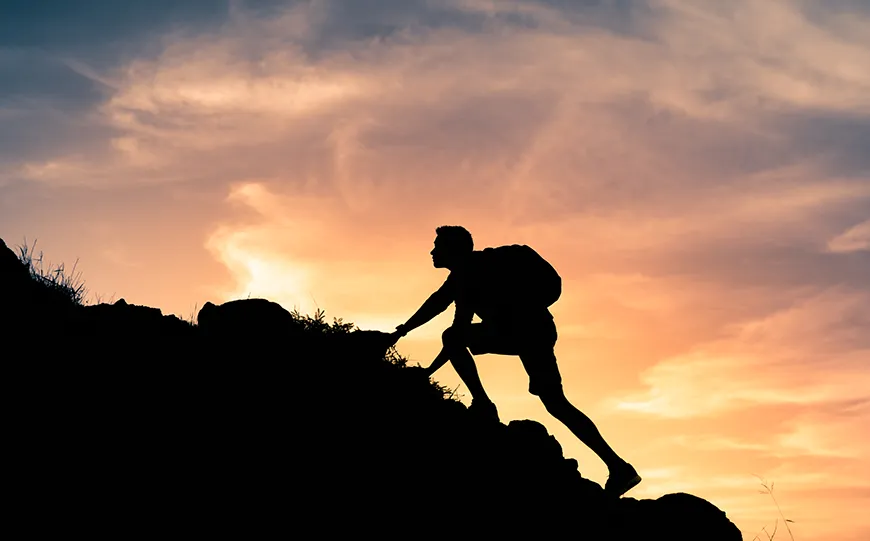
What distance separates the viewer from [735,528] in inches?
417

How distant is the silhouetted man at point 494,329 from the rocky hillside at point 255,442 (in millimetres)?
951

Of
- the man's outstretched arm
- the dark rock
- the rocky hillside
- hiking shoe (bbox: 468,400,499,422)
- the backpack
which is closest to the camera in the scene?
the rocky hillside

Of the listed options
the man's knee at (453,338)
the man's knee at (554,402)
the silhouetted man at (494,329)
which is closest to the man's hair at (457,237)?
the silhouetted man at (494,329)

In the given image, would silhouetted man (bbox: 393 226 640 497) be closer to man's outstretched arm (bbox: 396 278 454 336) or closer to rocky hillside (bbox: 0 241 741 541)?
man's outstretched arm (bbox: 396 278 454 336)

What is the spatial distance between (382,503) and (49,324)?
232 inches

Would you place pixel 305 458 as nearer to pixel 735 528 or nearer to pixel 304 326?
pixel 304 326

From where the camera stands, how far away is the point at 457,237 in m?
11.3

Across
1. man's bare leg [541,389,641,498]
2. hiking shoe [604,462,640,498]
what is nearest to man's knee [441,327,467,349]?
man's bare leg [541,389,641,498]

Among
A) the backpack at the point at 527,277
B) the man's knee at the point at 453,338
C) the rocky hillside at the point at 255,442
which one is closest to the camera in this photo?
the rocky hillside at the point at 255,442

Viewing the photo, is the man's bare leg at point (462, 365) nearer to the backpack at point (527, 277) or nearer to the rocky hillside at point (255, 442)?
the rocky hillside at point (255, 442)

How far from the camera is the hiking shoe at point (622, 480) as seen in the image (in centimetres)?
1045

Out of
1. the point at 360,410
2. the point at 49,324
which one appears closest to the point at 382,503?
the point at 360,410

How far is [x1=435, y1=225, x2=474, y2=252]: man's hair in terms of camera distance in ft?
37.0

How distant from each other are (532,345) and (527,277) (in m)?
0.90
